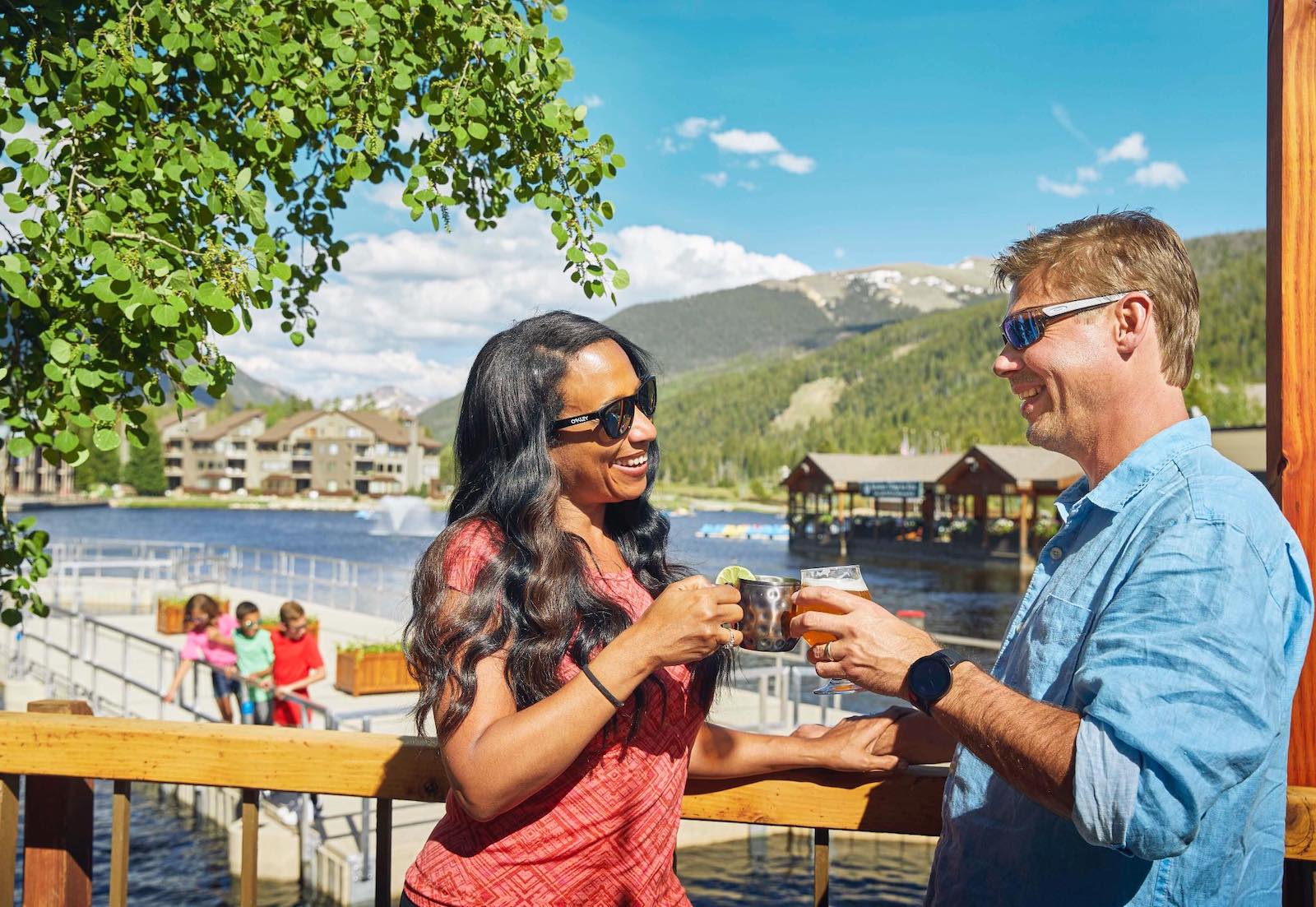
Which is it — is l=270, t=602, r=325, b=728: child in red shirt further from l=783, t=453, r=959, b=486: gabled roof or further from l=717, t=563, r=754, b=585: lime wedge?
l=783, t=453, r=959, b=486: gabled roof

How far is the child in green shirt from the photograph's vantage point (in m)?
8.77

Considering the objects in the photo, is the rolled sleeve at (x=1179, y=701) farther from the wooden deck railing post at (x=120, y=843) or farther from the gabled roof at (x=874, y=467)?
the gabled roof at (x=874, y=467)

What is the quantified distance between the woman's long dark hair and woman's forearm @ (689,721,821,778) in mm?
A: 109

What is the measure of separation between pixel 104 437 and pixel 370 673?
10.1m

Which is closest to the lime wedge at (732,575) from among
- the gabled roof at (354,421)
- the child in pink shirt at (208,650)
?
the child in pink shirt at (208,650)

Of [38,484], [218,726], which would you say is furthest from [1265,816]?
[38,484]

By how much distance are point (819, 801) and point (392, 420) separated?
159 m

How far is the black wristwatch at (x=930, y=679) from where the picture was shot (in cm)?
150

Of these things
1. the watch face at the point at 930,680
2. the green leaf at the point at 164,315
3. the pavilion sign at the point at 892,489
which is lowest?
the pavilion sign at the point at 892,489

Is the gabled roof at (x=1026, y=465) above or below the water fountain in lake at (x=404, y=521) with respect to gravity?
above

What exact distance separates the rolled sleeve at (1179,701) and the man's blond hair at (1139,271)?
38 centimetres

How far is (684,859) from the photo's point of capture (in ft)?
31.4

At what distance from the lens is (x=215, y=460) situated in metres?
139

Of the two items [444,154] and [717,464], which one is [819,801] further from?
[717,464]
